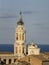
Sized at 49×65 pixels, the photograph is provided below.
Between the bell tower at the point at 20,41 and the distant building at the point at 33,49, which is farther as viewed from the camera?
the distant building at the point at 33,49

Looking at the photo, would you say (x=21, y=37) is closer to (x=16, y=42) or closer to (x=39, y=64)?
(x=16, y=42)

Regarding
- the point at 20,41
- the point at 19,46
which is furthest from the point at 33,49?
the point at 20,41

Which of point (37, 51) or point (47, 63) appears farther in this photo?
point (37, 51)

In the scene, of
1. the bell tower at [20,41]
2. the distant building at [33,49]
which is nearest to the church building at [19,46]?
the bell tower at [20,41]

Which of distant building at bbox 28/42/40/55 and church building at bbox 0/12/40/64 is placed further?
distant building at bbox 28/42/40/55

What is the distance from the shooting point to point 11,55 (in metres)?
74.9

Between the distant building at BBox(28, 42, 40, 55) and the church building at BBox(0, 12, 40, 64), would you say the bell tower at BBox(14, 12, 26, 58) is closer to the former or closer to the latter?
the church building at BBox(0, 12, 40, 64)

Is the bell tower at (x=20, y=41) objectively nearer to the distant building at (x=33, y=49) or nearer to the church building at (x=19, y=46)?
the church building at (x=19, y=46)

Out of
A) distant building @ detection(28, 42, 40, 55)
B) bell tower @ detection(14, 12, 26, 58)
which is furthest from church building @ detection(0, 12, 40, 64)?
distant building @ detection(28, 42, 40, 55)

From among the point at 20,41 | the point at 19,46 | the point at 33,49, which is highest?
the point at 20,41

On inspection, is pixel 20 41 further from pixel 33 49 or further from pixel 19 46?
pixel 33 49

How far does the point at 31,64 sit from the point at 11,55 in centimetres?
1838

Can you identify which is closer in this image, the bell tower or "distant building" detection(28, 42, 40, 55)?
the bell tower

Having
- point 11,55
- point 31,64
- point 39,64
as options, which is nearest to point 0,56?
point 11,55
